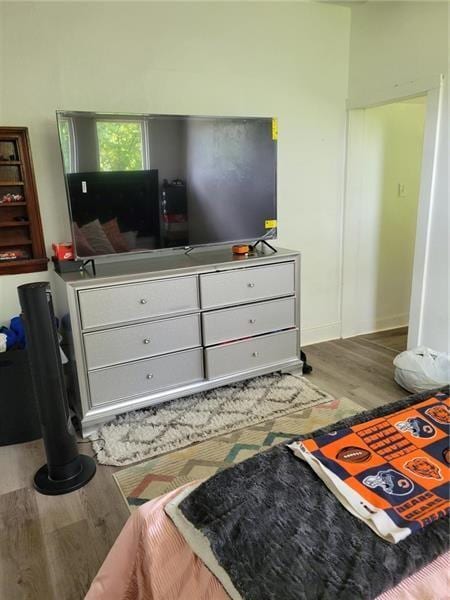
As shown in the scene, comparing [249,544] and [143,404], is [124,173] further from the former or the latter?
[249,544]

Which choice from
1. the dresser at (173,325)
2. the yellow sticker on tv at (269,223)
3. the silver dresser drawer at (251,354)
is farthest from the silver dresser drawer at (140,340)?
the yellow sticker on tv at (269,223)

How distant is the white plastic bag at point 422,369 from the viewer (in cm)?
265

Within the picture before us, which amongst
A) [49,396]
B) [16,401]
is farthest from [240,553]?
[16,401]

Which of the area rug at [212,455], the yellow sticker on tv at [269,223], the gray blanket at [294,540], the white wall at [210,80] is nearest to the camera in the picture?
the gray blanket at [294,540]

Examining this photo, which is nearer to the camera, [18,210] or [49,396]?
[49,396]

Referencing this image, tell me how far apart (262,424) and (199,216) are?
1.34 metres

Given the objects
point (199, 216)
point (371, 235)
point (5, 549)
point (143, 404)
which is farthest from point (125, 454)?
point (371, 235)

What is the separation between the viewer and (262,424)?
246 cm

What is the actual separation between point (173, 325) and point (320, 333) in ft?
5.49

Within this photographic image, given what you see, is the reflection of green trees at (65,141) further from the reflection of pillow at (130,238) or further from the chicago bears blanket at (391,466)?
the chicago bears blanket at (391,466)

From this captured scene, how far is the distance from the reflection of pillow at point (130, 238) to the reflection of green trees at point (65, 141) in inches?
18.1

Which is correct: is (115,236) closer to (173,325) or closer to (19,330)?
(173,325)

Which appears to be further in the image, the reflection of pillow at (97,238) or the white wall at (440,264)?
the white wall at (440,264)

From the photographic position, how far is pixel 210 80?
292 cm
